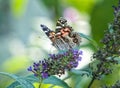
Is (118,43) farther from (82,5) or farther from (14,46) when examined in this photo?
(14,46)

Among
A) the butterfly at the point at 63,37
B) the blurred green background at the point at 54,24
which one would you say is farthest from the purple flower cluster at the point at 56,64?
the blurred green background at the point at 54,24

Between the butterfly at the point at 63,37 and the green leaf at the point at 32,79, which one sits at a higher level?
the butterfly at the point at 63,37

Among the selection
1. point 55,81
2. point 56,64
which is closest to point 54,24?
point 55,81

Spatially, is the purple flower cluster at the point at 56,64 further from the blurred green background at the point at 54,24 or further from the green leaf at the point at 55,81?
the blurred green background at the point at 54,24

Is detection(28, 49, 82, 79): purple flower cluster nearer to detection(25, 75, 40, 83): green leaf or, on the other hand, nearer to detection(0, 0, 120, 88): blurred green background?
detection(25, 75, 40, 83): green leaf

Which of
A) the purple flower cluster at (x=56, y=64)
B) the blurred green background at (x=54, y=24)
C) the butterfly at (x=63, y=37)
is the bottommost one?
the purple flower cluster at (x=56, y=64)

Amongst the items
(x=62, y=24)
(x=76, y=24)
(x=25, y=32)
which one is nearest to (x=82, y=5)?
(x=76, y=24)
